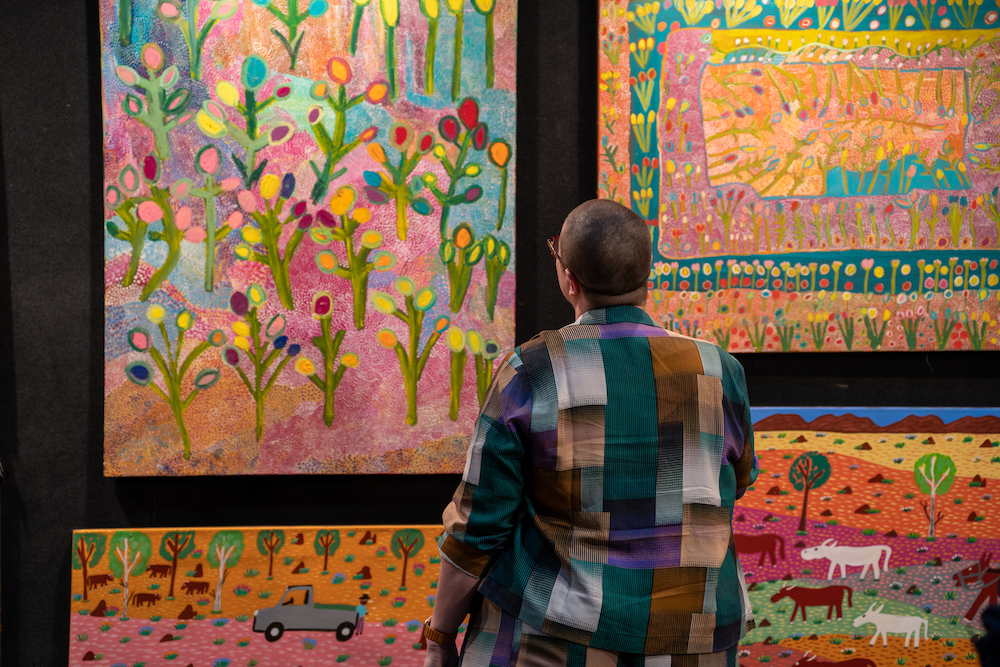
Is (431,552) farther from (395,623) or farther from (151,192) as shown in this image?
(151,192)

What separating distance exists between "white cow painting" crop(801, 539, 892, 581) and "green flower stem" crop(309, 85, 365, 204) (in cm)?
153

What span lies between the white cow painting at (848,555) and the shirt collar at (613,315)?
42.3 inches

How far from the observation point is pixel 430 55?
1.61 m

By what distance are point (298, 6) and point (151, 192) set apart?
58 cm

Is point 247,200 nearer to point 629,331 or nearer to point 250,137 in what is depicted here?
point 250,137

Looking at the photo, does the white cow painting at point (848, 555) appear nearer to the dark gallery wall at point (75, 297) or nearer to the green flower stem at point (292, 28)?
the dark gallery wall at point (75, 297)

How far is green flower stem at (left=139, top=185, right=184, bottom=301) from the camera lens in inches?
61.9

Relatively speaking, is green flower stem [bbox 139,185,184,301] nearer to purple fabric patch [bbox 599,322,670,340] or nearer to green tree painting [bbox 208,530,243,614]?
green tree painting [bbox 208,530,243,614]

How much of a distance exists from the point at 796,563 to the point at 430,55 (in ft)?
5.21

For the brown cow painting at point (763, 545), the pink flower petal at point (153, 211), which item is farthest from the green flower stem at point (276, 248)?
the brown cow painting at point (763, 545)

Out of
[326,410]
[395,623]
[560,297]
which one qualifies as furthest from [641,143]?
[395,623]

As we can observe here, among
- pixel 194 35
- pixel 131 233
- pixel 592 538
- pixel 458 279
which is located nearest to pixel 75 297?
pixel 131 233

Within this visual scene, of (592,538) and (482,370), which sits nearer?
(592,538)

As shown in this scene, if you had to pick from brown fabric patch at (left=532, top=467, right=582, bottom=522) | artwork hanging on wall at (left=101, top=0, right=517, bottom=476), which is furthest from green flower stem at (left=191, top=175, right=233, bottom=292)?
brown fabric patch at (left=532, top=467, right=582, bottom=522)
